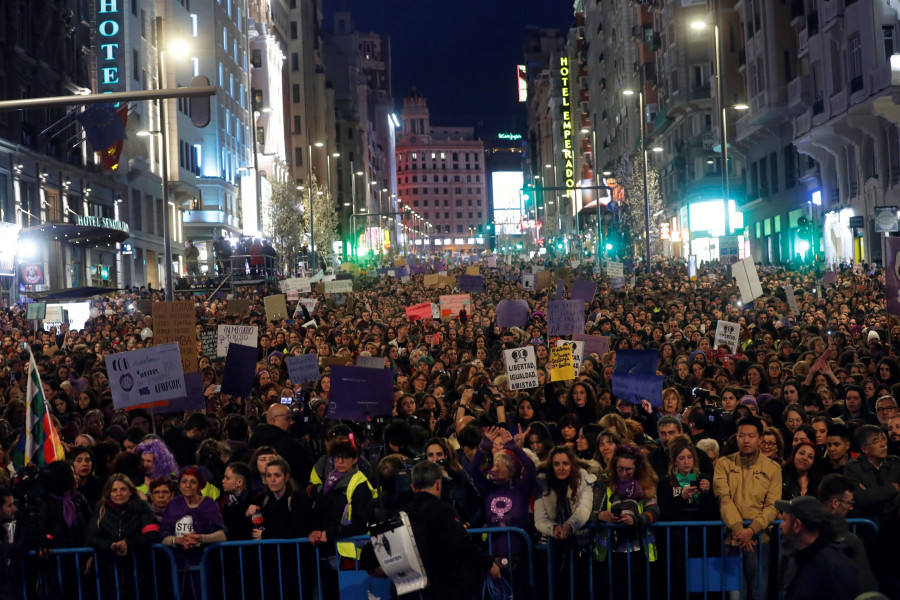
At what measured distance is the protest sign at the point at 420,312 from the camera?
80.7 ft

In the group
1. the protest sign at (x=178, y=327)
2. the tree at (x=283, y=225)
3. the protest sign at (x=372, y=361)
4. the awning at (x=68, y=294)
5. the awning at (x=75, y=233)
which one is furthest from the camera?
the tree at (x=283, y=225)

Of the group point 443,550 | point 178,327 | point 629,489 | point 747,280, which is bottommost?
point 443,550

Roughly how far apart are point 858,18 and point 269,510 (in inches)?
1418

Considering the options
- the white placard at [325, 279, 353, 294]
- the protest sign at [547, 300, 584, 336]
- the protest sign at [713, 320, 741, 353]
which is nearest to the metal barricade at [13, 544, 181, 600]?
the protest sign at [547, 300, 584, 336]

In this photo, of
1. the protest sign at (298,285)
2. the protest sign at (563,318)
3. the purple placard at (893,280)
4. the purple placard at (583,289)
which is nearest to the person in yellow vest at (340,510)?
the purple placard at (893,280)

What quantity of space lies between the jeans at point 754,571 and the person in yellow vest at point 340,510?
96.0 inches

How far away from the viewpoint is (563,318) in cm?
1931

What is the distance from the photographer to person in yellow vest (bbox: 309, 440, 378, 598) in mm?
8055

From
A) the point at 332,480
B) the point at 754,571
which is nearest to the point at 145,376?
the point at 332,480

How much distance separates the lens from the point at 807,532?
5.87 meters

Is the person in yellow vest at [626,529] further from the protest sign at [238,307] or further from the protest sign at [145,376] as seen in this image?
the protest sign at [238,307]

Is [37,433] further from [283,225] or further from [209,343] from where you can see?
[283,225]

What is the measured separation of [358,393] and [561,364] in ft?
10.8

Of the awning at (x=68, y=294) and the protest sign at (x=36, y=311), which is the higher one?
the awning at (x=68, y=294)
